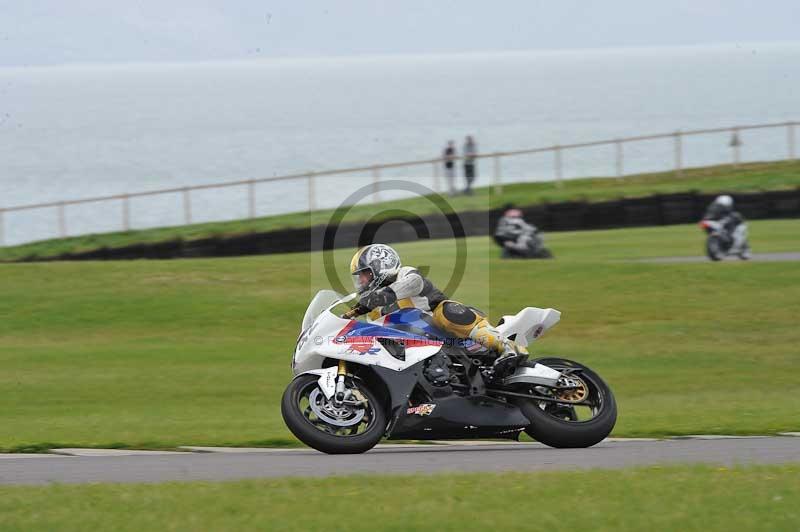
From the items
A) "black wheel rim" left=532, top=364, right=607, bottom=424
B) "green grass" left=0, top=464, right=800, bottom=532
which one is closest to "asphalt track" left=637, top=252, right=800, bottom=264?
"black wheel rim" left=532, top=364, right=607, bottom=424

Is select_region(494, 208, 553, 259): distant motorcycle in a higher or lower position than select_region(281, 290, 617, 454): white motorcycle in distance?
higher

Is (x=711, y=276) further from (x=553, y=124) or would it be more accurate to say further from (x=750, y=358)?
(x=553, y=124)

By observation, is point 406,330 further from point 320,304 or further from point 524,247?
point 524,247

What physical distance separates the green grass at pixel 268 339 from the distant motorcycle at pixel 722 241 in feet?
6.48

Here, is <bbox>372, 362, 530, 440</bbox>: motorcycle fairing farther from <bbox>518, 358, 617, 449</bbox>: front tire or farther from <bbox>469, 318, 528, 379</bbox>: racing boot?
<bbox>469, 318, 528, 379</bbox>: racing boot

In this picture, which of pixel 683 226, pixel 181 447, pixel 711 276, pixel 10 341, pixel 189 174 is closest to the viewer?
pixel 181 447

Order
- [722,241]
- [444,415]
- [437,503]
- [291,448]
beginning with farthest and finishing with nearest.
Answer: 1. [722,241]
2. [291,448]
3. [444,415]
4. [437,503]

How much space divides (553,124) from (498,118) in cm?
2258

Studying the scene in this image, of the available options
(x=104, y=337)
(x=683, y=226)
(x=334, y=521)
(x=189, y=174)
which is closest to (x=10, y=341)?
(x=104, y=337)

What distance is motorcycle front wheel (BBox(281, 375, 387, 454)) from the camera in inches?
369

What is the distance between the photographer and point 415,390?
9.78 metres

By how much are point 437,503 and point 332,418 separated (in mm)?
Result: 2372

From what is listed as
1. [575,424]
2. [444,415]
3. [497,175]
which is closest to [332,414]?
[444,415]

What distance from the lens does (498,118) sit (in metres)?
177
